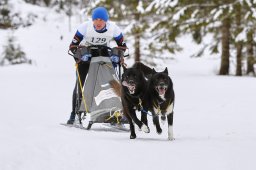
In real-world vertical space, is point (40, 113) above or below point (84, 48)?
below

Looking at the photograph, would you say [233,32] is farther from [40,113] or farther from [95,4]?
[40,113]

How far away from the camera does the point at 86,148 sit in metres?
4.94

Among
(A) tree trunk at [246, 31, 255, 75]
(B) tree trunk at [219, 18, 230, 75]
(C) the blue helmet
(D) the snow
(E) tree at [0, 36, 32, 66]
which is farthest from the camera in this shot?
(E) tree at [0, 36, 32, 66]

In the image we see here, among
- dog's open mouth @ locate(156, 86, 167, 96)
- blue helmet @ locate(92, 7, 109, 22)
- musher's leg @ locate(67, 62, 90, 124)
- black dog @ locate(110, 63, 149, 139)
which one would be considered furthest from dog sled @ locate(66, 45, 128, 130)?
dog's open mouth @ locate(156, 86, 167, 96)

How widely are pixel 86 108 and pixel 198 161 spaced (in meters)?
2.87

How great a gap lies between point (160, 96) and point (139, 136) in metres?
0.78

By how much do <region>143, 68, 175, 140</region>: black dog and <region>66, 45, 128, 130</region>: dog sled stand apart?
1.01 m

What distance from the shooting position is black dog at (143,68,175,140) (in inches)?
231

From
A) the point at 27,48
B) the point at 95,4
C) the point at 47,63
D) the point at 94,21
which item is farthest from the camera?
the point at 27,48

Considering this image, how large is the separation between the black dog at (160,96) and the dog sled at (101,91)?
Result: 1.01 m

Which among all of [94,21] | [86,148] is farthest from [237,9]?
[86,148]

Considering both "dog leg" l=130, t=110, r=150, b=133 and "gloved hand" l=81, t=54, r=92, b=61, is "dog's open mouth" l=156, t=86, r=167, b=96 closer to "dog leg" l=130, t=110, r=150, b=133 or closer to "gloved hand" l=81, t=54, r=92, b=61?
"dog leg" l=130, t=110, r=150, b=133

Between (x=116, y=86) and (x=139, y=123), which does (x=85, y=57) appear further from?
(x=139, y=123)

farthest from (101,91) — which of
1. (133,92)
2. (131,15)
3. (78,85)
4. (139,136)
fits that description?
(131,15)
